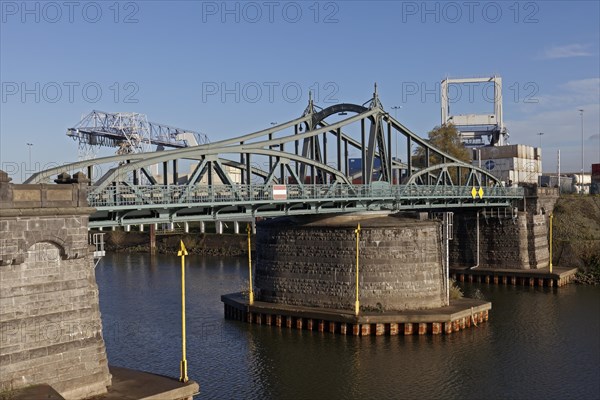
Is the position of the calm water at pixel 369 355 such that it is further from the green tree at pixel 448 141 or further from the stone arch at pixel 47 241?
the green tree at pixel 448 141

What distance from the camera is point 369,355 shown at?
35.4 meters

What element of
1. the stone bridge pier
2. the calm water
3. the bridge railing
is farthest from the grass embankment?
the bridge railing

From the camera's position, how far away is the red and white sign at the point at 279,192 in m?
34.7

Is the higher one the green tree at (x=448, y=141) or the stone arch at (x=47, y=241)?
the green tree at (x=448, y=141)

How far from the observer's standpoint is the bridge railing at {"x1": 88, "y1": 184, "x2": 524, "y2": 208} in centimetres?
2706

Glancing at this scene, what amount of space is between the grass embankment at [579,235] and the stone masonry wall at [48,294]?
49.1 m

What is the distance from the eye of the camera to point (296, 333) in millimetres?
40219

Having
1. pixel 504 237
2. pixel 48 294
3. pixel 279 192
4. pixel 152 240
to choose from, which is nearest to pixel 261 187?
pixel 279 192

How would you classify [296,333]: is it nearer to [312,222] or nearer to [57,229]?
[312,222]

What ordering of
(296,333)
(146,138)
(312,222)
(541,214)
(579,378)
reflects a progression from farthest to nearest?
(146,138) → (541,214) → (312,222) → (296,333) → (579,378)

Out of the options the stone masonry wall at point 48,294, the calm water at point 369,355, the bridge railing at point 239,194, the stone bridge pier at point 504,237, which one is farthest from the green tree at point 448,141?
the stone masonry wall at point 48,294

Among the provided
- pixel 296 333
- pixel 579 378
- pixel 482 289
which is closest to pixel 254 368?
pixel 296 333

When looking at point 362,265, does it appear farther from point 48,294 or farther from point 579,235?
point 579,235

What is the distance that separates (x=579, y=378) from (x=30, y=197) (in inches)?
989
